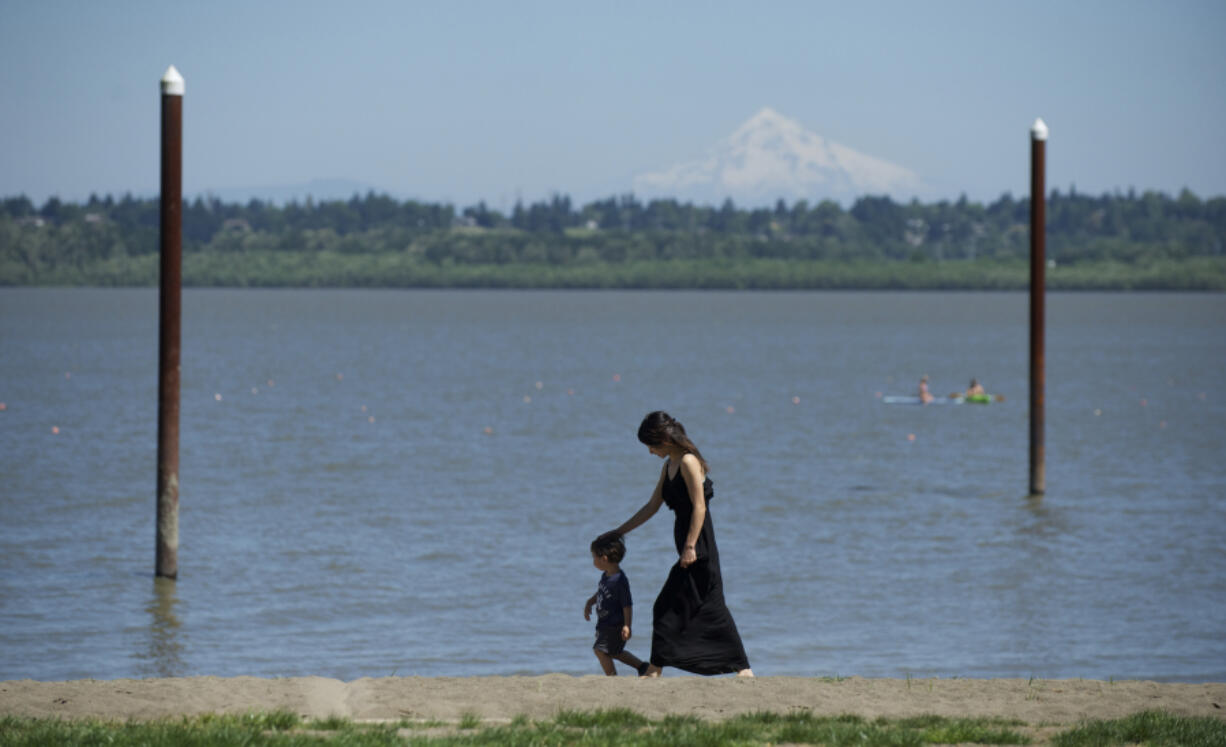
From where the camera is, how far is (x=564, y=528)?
24.5 meters

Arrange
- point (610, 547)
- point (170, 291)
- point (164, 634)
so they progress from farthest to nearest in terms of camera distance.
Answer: point (170, 291)
point (164, 634)
point (610, 547)

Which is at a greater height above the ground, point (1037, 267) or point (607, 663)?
point (1037, 267)

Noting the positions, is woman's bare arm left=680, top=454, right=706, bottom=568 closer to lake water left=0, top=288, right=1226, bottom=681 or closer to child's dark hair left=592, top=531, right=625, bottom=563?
child's dark hair left=592, top=531, right=625, bottom=563

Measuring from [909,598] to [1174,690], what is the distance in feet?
26.4

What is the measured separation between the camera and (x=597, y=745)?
8.92 m

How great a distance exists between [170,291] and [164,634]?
3.57 metres

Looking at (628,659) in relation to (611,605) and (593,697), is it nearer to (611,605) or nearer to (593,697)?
(611,605)

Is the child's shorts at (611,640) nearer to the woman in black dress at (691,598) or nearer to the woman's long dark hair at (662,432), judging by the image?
the woman in black dress at (691,598)

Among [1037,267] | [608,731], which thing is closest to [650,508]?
[608,731]

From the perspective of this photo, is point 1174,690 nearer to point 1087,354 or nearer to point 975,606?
point 975,606

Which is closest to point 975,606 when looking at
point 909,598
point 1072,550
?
point 909,598

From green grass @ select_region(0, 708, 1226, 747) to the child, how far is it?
1746 mm

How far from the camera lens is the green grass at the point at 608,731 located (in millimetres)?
8922

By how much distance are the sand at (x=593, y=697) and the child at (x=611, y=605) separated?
405 millimetres
